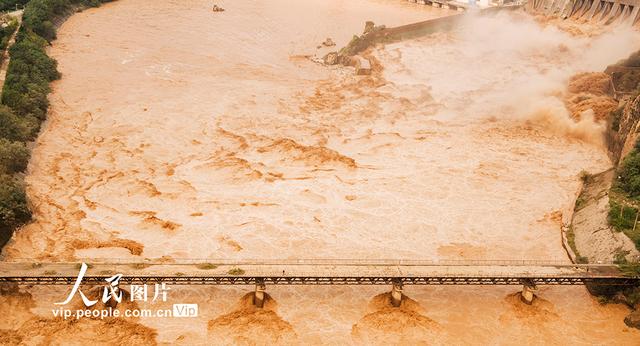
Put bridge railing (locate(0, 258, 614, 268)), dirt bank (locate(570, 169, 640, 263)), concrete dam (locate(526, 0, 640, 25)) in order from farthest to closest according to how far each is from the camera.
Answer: concrete dam (locate(526, 0, 640, 25)), dirt bank (locate(570, 169, 640, 263)), bridge railing (locate(0, 258, 614, 268))

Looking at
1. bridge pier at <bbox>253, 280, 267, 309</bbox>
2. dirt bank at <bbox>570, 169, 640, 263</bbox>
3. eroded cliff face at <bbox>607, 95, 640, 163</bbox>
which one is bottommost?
bridge pier at <bbox>253, 280, 267, 309</bbox>

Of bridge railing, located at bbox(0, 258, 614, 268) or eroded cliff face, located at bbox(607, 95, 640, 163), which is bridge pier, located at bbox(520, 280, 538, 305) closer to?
bridge railing, located at bbox(0, 258, 614, 268)

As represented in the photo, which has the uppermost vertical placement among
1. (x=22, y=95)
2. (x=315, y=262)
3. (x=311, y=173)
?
(x=22, y=95)

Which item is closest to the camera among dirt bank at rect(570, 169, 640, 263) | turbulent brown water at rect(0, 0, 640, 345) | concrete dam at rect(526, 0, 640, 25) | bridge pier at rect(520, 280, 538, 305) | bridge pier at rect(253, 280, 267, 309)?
bridge pier at rect(253, 280, 267, 309)

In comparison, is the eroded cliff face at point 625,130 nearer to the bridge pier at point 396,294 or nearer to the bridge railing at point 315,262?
the bridge railing at point 315,262

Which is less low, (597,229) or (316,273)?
(597,229)

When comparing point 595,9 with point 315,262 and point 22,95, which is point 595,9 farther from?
point 22,95

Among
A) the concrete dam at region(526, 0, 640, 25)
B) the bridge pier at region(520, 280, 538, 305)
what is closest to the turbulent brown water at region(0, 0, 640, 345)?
the bridge pier at region(520, 280, 538, 305)

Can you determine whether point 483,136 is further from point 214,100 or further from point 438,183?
point 214,100

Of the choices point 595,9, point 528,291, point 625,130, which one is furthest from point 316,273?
point 595,9
